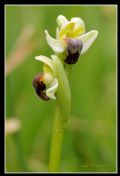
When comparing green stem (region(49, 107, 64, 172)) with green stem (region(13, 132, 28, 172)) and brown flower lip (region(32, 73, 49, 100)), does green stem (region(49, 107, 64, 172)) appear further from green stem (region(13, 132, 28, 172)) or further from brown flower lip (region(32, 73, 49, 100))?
green stem (region(13, 132, 28, 172))

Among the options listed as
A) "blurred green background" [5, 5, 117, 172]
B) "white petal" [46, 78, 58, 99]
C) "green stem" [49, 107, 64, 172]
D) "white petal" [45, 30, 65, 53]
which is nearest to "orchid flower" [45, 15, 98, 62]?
"white petal" [45, 30, 65, 53]

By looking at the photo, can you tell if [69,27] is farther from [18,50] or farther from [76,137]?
[76,137]

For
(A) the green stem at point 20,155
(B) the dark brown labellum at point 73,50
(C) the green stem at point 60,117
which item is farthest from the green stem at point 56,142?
(A) the green stem at point 20,155

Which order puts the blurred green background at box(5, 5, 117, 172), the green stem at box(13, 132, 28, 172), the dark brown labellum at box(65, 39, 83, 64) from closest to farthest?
the dark brown labellum at box(65, 39, 83, 64), the green stem at box(13, 132, 28, 172), the blurred green background at box(5, 5, 117, 172)

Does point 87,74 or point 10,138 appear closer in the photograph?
point 10,138

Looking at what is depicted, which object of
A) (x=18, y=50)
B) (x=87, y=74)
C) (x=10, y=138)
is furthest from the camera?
(x=87, y=74)

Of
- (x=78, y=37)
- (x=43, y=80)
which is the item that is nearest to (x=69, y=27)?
(x=78, y=37)
